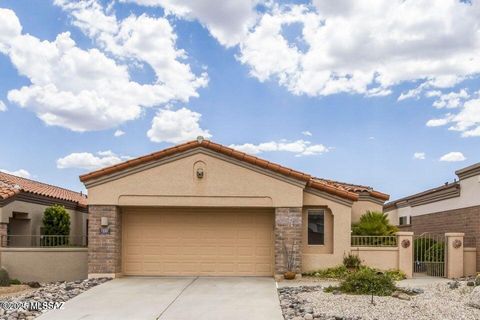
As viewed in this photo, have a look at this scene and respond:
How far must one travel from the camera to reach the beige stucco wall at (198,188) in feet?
56.9

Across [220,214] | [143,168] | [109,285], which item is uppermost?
[143,168]

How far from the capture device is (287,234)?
17.2m

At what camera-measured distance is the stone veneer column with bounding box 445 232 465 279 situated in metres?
18.4

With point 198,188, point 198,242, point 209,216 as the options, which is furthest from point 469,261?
point 198,188

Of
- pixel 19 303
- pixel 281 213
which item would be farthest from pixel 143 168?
pixel 19 303

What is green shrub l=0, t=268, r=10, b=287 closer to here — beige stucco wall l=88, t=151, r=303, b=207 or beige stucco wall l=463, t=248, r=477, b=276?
beige stucco wall l=88, t=151, r=303, b=207

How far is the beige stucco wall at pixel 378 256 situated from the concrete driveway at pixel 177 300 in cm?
338

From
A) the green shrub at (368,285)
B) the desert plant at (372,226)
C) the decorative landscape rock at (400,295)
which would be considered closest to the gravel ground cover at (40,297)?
the green shrub at (368,285)

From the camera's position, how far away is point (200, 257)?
706 inches

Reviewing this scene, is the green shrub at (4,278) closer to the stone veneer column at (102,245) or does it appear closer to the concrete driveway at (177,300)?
the stone veneer column at (102,245)

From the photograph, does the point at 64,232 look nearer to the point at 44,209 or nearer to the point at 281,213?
the point at 44,209

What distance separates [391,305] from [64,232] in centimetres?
1465

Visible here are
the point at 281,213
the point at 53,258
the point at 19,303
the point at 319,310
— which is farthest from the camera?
the point at 53,258

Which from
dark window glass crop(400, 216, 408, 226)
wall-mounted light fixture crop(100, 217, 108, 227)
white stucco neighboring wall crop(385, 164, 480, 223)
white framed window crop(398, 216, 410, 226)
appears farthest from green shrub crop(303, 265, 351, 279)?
dark window glass crop(400, 216, 408, 226)
